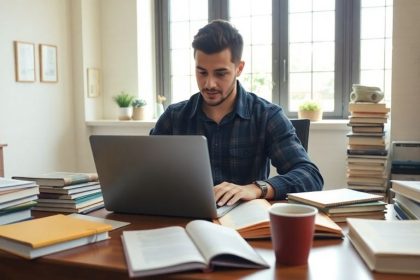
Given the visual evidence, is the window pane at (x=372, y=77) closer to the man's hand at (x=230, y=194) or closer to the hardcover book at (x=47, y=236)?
the man's hand at (x=230, y=194)

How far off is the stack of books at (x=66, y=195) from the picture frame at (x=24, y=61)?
2.30 metres

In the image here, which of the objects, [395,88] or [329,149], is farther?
[329,149]

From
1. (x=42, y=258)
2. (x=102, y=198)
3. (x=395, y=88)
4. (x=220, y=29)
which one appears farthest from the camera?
(x=395, y=88)

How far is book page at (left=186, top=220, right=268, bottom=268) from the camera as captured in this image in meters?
0.83

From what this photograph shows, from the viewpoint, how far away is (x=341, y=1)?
12.0 ft

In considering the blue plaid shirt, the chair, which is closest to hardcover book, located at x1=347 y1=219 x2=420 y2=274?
the blue plaid shirt

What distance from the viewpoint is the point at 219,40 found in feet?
5.47

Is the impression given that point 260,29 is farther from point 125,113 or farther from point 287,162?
point 287,162

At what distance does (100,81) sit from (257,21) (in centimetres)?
147

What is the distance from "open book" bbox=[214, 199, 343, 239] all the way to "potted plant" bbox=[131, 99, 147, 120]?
287 centimetres

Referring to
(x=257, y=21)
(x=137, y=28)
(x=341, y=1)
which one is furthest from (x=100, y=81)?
(x=341, y=1)

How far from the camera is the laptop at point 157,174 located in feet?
3.60

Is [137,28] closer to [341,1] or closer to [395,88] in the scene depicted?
[341,1]

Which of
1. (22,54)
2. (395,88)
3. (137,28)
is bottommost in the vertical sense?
(395,88)
